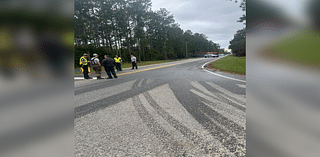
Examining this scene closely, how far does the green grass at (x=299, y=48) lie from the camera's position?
0.53 m

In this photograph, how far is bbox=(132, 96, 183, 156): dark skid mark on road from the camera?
214cm

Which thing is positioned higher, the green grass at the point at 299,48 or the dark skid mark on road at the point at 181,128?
the green grass at the point at 299,48

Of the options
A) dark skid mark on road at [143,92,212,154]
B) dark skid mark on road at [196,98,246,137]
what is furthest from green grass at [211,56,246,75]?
dark skid mark on road at [143,92,212,154]

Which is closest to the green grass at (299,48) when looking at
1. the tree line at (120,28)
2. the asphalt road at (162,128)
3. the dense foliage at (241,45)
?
the asphalt road at (162,128)

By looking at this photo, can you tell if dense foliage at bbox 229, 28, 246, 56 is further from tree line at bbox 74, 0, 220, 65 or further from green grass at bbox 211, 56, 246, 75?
tree line at bbox 74, 0, 220, 65

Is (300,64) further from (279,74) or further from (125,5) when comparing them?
(125,5)

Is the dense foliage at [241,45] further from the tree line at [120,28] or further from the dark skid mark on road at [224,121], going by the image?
the tree line at [120,28]

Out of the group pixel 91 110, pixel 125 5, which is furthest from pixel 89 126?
pixel 125 5

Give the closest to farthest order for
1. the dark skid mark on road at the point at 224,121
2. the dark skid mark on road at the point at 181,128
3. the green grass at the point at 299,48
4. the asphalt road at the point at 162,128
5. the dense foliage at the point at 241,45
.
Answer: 1. the green grass at the point at 299,48
2. the asphalt road at the point at 162,128
3. the dark skid mark on road at the point at 181,128
4. the dark skid mark on road at the point at 224,121
5. the dense foliage at the point at 241,45

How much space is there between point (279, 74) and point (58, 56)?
0.82 m

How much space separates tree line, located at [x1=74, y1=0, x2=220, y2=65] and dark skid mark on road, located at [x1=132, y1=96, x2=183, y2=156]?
18709 mm

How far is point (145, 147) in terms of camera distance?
218 cm

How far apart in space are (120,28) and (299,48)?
34831mm

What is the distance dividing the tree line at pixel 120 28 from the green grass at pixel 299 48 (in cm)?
2131
